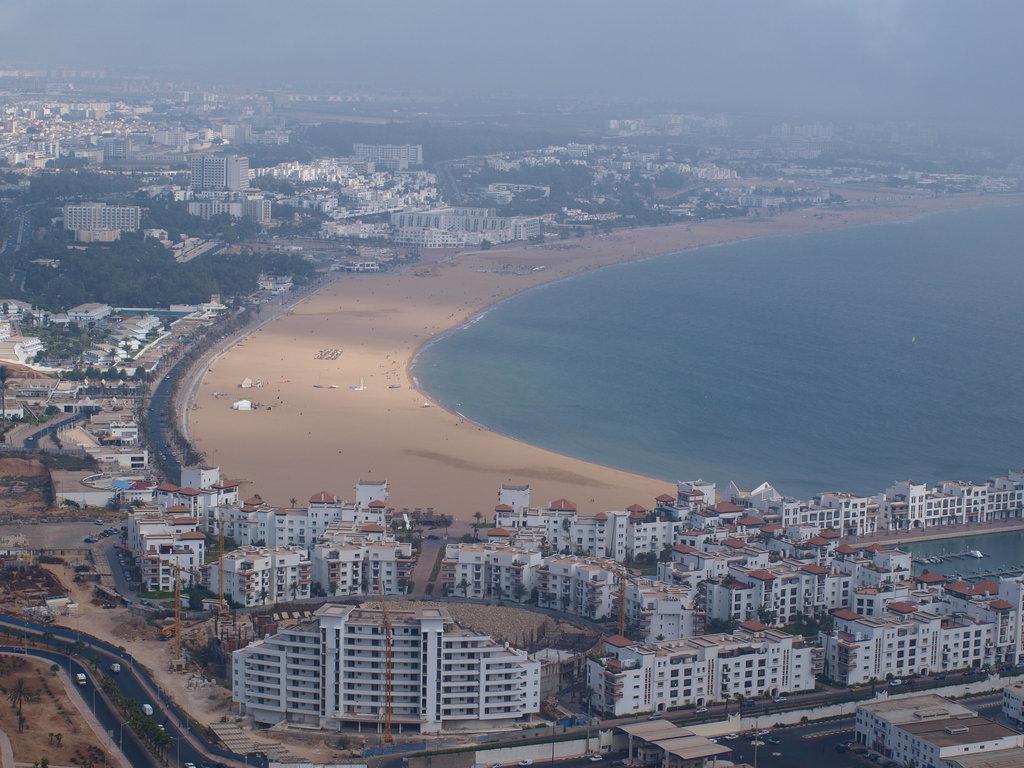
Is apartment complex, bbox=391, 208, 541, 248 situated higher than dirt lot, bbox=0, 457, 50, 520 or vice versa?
apartment complex, bbox=391, 208, 541, 248

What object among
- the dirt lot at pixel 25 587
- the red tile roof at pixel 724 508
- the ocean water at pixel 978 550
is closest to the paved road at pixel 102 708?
the dirt lot at pixel 25 587

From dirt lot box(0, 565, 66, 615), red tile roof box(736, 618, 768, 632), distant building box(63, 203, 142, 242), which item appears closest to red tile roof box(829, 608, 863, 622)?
red tile roof box(736, 618, 768, 632)

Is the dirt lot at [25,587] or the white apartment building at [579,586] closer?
the dirt lot at [25,587]

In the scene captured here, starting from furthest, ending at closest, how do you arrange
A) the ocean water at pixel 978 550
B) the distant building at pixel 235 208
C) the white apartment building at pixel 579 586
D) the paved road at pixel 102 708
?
1. the distant building at pixel 235 208
2. the ocean water at pixel 978 550
3. the white apartment building at pixel 579 586
4. the paved road at pixel 102 708

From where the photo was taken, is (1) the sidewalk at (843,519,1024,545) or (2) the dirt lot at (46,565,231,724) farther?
(1) the sidewalk at (843,519,1024,545)

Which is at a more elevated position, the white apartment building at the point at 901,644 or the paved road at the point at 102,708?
the white apartment building at the point at 901,644

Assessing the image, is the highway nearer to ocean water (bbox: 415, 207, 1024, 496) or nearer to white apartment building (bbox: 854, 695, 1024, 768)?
white apartment building (bbox: 854, 695, 1024, 768)

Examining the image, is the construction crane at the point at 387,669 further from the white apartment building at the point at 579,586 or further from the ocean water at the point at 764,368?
the ocean water at the point at 764,368
